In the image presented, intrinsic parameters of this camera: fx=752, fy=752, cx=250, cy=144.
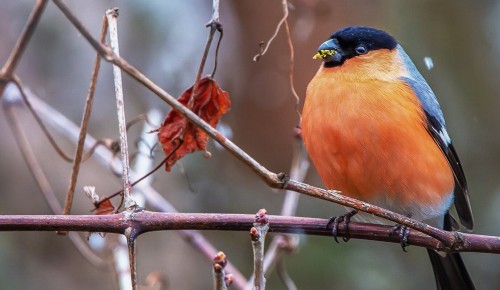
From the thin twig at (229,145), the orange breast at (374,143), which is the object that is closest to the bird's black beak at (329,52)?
the orange breast at (374,143)

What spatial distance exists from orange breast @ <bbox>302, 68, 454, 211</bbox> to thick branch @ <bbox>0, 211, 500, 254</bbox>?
0.65 m

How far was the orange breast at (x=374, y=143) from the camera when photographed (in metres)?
2.78

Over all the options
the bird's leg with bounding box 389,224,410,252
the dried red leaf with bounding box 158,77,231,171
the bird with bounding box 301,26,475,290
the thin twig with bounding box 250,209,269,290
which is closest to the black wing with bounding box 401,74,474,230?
the bird with bounding box 301,26,475,290


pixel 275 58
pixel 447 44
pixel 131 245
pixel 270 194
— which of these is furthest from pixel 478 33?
pixel 131 245

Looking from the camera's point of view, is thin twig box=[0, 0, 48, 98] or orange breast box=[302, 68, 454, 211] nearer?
thin twig box=[0, 0, 48, 98]

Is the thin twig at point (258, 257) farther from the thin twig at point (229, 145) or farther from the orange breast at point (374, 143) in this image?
the orange breast at point (374, 143)

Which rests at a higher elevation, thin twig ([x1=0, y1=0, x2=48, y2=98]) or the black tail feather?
thin twig ([x1=0, y1=0, x2=48, y2=98])

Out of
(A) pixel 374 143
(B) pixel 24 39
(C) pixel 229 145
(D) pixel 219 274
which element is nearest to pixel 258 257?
(D) pixel 219 274

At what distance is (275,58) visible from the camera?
186 inches

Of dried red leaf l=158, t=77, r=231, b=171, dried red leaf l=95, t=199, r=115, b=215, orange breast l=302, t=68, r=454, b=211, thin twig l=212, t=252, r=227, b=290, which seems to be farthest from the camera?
orange breast l=302, t=68, r=454, b=211

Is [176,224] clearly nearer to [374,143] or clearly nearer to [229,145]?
[229,145]

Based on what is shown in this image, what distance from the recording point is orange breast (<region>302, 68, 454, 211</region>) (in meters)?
2.78

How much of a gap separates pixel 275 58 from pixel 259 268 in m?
3.30

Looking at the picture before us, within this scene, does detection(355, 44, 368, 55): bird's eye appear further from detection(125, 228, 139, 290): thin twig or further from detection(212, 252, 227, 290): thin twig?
detection(212, 252, 227, 290): thin twig
